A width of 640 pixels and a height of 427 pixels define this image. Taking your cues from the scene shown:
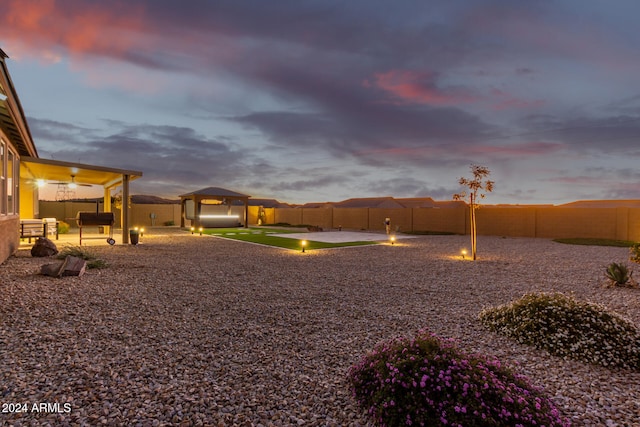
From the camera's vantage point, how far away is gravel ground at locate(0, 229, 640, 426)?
7.65 feet

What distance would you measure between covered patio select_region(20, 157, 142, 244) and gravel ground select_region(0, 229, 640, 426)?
566 centimetres

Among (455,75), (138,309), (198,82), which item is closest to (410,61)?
(455,75)

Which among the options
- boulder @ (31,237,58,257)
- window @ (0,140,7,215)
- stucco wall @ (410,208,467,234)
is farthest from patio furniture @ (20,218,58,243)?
stucco wall @ (410,208,467,234)

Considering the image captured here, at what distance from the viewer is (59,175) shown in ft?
51.2

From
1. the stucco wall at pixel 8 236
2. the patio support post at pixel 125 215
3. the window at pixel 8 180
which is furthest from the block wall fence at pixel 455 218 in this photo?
the stucco wall at pixel 8 236

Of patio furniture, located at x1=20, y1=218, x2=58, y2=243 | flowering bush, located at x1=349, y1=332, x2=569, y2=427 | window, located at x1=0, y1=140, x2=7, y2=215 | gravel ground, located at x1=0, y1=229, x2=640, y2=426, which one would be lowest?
gravel ground, located at x1=0, y1=229, x2=640, y2=426

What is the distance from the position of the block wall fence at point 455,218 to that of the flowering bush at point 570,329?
→ 54.7 ft

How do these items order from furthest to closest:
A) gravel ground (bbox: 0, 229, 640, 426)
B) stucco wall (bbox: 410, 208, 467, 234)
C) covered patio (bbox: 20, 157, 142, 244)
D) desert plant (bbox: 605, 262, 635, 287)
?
stucco wall (bbox: 410, 208, 467, 234) < covered patio (bbox: 20, 157, 142, 244) < desert plant (bbox: 605, 262, 635, 287) < gravel ground (bbox: 0, 229, 640, 426)

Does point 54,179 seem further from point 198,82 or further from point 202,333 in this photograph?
point 202,333

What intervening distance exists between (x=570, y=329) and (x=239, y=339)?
3.63m

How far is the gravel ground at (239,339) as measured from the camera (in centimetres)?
233

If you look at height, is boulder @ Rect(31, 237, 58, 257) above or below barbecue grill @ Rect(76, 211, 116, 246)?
below

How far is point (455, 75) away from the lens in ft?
44.3

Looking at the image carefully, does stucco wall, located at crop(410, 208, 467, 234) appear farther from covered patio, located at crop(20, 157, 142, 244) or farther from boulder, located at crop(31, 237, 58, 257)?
boulder, located at crop(31, 237, 58, 257)
